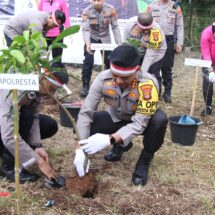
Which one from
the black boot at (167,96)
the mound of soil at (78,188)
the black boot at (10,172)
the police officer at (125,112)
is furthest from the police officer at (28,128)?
the black boot at (167,96)

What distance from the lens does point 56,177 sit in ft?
9.64

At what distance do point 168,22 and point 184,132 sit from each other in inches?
78.2

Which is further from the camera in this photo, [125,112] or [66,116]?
[66,116]

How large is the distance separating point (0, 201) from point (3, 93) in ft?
2.35

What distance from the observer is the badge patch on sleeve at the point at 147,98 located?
285cm

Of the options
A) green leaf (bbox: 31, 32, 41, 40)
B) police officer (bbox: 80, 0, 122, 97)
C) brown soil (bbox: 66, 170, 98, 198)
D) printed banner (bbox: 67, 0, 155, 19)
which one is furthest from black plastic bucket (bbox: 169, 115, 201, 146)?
printed banner (bbox: 67, 0, 155, 19)

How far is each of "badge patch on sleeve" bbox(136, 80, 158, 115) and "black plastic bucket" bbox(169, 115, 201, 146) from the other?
42.1 inches

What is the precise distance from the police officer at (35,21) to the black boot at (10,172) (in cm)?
140

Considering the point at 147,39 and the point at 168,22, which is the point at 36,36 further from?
the point at 168,22

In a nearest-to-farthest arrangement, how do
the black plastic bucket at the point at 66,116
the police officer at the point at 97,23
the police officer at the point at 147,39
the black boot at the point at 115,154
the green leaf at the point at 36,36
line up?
the green leaf at the point at 36,36 → the black boot at the point at 115,154 → the black plastic bucket at the point at 66,116 → the police officer at the point at 147,39 → the police officer at the point at 97,23

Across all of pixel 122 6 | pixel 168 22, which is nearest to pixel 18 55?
pixel 168 22

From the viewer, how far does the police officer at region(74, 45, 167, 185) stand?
2.71 meters

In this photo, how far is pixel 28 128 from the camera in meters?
3.11

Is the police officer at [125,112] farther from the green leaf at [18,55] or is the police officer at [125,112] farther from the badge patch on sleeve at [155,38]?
the badge patch on sleeve at [155,38]
